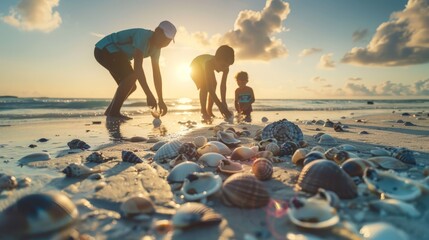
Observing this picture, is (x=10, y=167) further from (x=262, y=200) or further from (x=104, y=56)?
(x=104, y=56)

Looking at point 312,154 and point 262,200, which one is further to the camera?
point 312,154

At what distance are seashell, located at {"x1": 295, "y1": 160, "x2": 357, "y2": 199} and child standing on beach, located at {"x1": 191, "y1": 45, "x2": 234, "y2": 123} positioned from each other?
692 centimetres

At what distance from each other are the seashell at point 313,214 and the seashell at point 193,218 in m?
0.44

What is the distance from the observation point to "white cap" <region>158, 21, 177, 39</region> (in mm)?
7830

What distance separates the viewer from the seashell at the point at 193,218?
161 cm

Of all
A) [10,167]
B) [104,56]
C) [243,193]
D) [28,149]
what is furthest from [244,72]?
[243,193]

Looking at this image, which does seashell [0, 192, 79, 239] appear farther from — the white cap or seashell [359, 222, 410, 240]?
the white cap

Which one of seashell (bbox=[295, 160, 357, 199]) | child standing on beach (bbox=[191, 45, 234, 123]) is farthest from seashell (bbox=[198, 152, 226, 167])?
child standing on beach (bbox=[191, 45, 234, 123])

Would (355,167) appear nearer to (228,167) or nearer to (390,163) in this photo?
(390,163)

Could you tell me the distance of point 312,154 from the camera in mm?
2891

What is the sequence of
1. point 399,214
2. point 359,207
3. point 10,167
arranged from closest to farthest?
point 399,214 → point 359,207 → point 10,167

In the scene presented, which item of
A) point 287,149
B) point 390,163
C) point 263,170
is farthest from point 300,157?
point 390,163

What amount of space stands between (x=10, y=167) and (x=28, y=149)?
144cm

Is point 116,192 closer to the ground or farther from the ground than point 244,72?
closer to the ground
